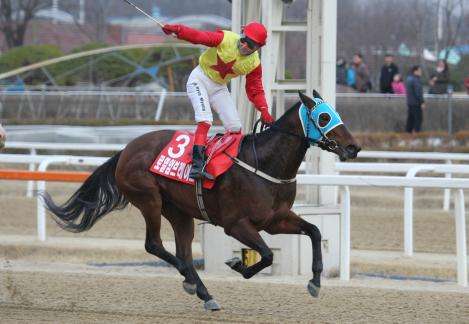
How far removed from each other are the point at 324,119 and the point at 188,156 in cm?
100

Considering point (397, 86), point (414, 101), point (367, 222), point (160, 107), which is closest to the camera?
point (367, 222)

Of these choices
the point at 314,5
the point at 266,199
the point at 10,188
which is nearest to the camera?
the point at 266,199

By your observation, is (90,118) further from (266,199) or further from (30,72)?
(266,199)

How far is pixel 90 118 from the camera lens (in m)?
23.1

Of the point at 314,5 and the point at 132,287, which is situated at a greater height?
the point at 314,5

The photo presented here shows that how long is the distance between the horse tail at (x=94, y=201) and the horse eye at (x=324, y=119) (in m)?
1.76

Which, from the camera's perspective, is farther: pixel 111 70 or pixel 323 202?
pixel 111 70

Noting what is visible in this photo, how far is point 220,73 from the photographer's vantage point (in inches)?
311

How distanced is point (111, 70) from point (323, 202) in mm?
16938

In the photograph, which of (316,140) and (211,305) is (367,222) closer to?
(211,305)

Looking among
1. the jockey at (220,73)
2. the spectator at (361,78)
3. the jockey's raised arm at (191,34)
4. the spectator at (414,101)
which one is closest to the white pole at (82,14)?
the spectator at (361,78)

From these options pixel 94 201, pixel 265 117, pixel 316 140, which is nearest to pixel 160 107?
pixel 94 201

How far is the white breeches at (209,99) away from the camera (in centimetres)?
790

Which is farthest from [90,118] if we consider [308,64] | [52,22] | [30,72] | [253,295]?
[253,295]
